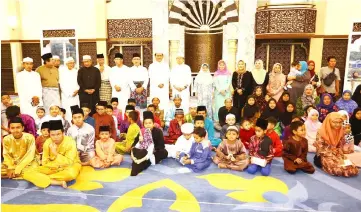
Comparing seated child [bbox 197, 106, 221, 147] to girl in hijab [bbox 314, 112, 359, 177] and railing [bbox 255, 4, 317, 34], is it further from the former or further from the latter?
railing [bbox 255, 4, 317, 34]

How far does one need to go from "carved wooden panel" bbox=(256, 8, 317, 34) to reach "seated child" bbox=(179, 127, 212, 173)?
416cm

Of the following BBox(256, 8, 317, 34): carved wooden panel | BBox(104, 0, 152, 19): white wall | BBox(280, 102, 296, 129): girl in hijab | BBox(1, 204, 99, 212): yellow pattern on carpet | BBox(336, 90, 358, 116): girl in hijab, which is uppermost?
BBox(104, 0, 152, 19): white wall

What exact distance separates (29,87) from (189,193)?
314cm

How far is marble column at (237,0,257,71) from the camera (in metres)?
6.66

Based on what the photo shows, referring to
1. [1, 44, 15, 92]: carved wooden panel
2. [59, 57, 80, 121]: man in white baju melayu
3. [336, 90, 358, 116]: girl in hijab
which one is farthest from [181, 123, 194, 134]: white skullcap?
[1, 44, 15, 92]: carved wooden panel

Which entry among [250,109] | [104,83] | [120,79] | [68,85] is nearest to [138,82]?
[120,79]

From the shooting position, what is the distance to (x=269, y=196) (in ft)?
8.11

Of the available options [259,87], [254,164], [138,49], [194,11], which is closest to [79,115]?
[254,164]

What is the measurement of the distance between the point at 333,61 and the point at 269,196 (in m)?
3.08

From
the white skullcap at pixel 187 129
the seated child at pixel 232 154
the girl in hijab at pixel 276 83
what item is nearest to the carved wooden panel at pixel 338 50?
the girl in hijab at pixel 276 83

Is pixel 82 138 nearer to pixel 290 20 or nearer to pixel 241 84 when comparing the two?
pixel 241 84

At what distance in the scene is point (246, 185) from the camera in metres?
2.67

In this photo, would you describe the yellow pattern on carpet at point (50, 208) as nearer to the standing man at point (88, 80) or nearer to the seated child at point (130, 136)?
the seated child at point (130, 136)

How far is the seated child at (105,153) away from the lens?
310 centimetres
